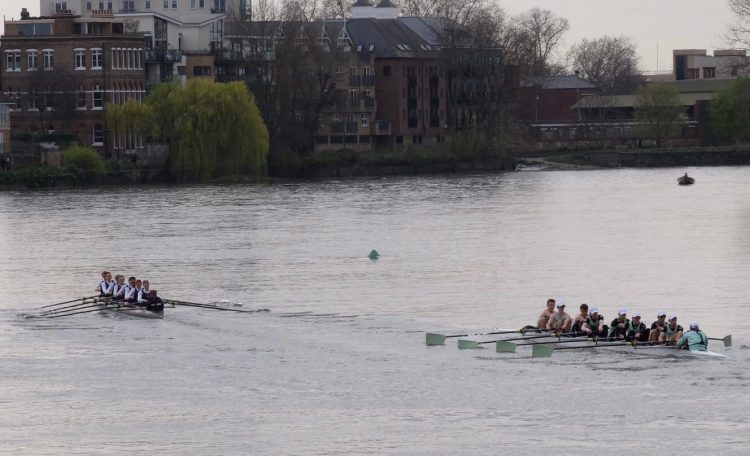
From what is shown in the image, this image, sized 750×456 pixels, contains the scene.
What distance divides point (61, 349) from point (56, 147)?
6685 centimetres

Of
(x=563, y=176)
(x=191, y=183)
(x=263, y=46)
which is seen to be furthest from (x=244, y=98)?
(x=563, y=176)

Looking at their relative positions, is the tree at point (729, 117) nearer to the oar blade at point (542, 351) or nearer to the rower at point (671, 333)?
the oar blade at point (542, 351)

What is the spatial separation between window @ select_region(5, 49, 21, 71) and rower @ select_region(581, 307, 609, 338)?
3217 inches

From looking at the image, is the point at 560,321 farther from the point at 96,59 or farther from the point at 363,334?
the point at 96,59

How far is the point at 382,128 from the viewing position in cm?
13475

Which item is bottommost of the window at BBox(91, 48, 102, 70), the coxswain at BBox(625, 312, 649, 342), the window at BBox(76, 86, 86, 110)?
the coxswain at BBox(625, 312, 649, 342)

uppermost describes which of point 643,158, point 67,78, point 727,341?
point 67,78

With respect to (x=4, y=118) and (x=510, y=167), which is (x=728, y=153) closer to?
(x=510, y=167)

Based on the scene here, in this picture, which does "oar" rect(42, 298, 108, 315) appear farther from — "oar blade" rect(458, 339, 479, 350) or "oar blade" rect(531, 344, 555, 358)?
"oar blade" rect(531, 344, 555, 358)

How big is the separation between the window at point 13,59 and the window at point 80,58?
12.4 feet

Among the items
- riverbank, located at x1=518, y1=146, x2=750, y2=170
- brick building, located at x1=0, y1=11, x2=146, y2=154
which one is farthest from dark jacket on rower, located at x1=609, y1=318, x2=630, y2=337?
riverbank, located at x1=518, y1=146, x2=750, y2=170

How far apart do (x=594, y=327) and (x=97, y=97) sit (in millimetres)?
80736

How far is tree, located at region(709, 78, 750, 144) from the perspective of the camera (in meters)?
143

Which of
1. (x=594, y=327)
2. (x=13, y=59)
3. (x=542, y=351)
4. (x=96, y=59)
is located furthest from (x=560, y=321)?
(x=13, y=59)
